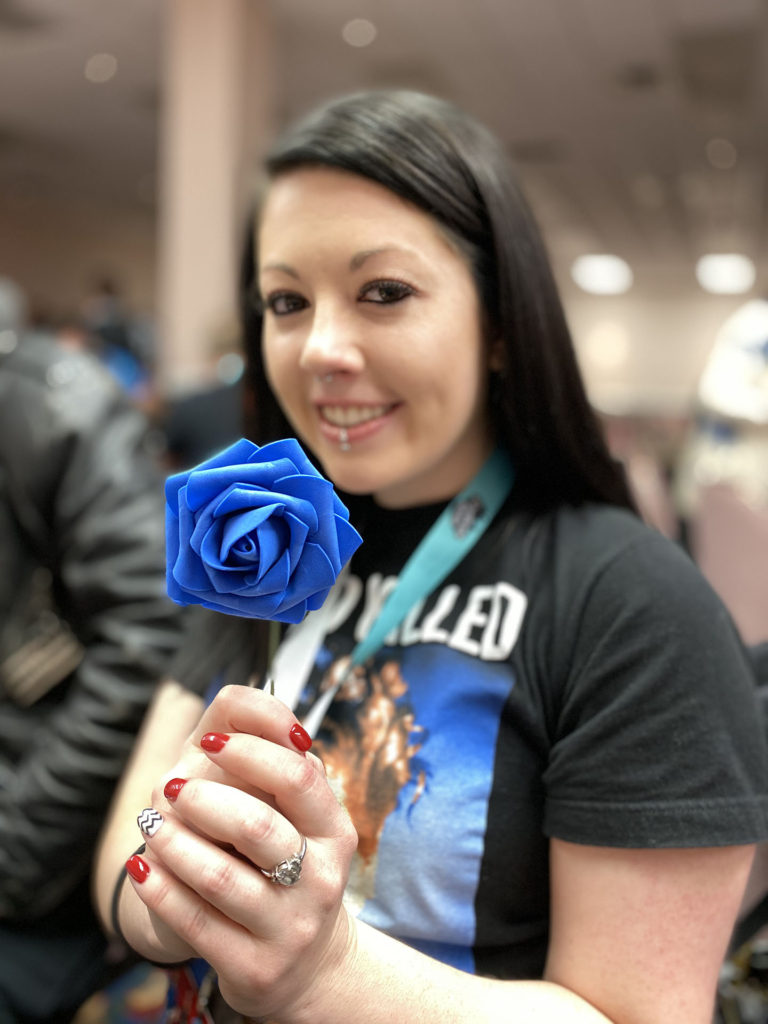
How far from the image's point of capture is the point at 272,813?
54 cm

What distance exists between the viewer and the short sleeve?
0.74 m

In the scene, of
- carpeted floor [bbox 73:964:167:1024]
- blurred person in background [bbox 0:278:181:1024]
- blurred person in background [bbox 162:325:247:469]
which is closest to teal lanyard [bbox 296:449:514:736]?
blurred person in background [bbox 0:278:181:1024]

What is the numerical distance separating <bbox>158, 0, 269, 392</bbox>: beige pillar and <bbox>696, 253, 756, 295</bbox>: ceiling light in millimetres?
11347

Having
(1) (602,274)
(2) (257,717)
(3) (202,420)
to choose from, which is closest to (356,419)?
(2) (257,717)

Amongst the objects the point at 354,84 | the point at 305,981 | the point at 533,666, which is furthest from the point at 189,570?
the point at 354,84

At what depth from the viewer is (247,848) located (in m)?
0.53

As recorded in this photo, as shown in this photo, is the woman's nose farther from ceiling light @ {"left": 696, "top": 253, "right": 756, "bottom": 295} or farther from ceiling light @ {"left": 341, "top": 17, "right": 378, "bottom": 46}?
ceiling light @ {"left": 696, "top": 253, "right": 756, "bottom": 295}

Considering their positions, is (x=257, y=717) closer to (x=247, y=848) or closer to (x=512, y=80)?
(x=247, y=848)

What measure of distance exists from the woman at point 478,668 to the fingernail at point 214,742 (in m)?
0.14

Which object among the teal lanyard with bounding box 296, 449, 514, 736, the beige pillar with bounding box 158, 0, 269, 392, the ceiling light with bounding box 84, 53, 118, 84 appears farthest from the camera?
the ceiling light with bounding box 84, 53, 118, 84

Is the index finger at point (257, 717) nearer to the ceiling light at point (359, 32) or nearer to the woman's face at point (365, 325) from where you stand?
the woman's face at point (365, 325)

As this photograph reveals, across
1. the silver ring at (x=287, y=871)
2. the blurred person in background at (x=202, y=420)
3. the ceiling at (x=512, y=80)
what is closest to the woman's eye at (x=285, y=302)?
the silver ring at (x=287, y=871)

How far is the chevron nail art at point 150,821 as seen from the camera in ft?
1.84

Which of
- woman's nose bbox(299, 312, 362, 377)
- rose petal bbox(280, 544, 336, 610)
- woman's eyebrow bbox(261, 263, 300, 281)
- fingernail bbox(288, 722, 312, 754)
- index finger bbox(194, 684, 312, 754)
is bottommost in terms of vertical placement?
fingernail bbox(288, 722, 312, 754)
